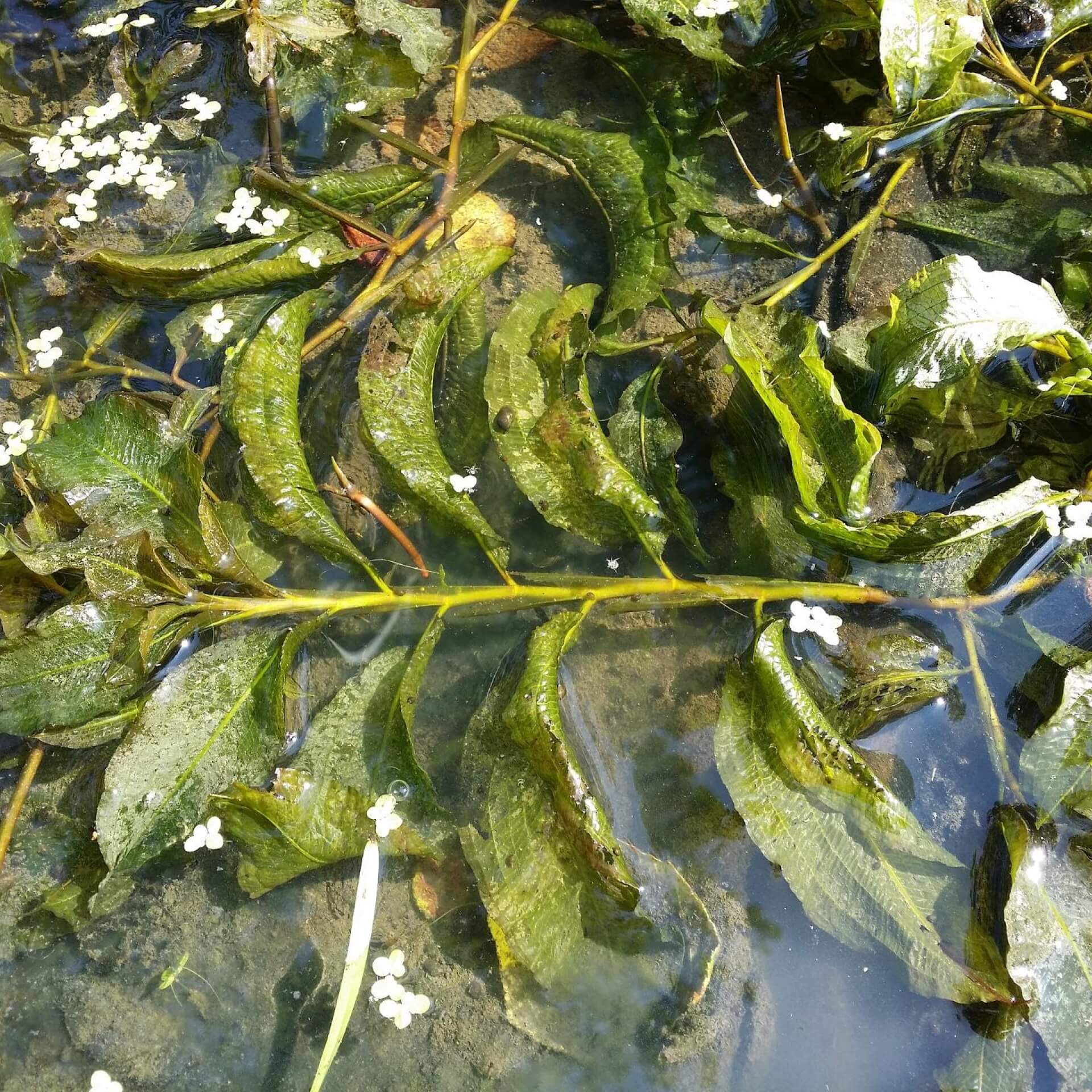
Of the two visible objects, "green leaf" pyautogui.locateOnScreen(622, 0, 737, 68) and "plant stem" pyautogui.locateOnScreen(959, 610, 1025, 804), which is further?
"green leaf" pyautogui.locateOnScreen(622, 0, 737, 68)

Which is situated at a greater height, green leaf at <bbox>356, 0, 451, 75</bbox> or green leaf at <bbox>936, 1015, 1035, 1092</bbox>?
green leaf at <bbox>356, 0, 451, 75</bbox>

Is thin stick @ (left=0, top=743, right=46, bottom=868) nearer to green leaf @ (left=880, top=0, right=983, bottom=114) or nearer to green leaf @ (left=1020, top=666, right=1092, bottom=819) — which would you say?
green leaf @ (left=1020, top=666, right=1092, bottom=819)

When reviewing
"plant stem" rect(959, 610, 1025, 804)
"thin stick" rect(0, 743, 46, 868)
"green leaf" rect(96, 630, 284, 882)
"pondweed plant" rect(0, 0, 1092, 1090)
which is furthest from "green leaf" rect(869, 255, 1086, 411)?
Answer: "thin stick" rect(0, 743, 46, 868)

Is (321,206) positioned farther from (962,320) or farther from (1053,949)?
(1053,949)

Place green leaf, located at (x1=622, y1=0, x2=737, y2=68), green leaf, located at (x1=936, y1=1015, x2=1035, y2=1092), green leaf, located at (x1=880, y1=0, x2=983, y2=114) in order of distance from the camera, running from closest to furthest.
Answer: green leaf, located at (x1=936, y1=1015, x2=1035, y2=1092), green leaf, located at (x1=880, y1=0, x2=983, y2=114), green leaf, located at (x1=622, y1=0, x2=737, y2=68)

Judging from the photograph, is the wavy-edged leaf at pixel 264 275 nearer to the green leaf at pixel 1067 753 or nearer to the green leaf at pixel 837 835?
the green leaf at pixel 837 835

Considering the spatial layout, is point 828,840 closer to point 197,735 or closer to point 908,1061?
point 908,1061
